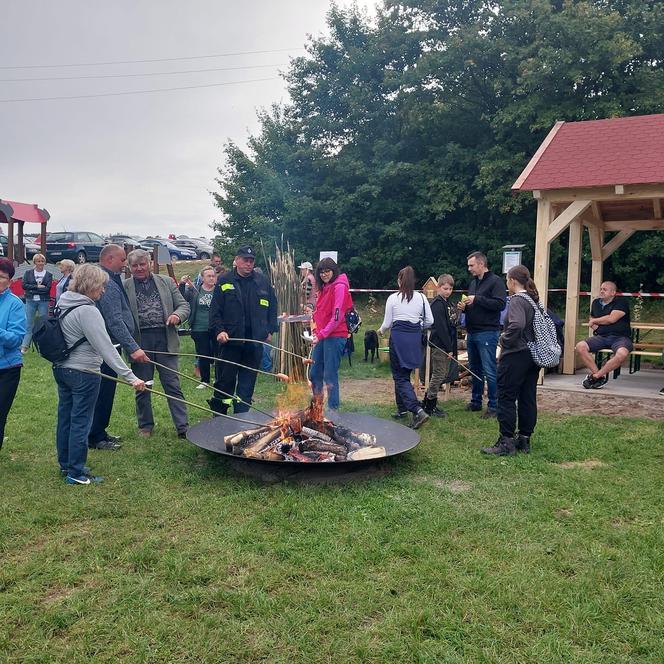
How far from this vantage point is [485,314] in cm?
670

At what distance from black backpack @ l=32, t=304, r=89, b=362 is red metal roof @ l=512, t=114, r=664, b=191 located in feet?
20.4

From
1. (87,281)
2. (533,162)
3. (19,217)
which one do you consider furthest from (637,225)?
(19,217)

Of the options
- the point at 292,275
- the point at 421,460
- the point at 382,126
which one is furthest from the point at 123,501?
the point at 382,126

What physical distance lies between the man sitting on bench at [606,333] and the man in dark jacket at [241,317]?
4.70 meters

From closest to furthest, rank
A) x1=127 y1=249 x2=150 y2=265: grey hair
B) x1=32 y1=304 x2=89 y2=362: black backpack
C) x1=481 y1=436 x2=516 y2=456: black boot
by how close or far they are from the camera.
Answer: x1=32 y1=304 x2=89 y2=362: black backpack
x1=481 y1=436 x2=516 y2=456: black boot
x1=127 y1=249 x2=150 y2=265: grey hair

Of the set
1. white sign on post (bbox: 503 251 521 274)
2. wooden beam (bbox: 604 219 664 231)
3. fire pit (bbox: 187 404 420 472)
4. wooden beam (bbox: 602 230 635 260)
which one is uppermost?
wooden beam (bbox: 604 219 664 231)

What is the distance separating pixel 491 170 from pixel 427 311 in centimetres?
1328

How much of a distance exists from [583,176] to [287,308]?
4.61 metres

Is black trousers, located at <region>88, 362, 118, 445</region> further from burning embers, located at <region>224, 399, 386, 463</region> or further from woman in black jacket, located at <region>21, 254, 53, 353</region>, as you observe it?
woman in black jacket, located at <region>21, 254, 53, 353</region>

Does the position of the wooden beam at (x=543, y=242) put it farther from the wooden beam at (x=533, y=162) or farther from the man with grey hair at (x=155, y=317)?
the man with grey hair at (x=155, y=317)


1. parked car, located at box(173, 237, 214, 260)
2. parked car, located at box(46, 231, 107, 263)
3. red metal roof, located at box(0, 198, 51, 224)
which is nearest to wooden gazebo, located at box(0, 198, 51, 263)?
red metal roof, located at box(0, 198, 51, 224)

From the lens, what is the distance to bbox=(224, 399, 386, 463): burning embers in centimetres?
461

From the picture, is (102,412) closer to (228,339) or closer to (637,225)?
(228,339)

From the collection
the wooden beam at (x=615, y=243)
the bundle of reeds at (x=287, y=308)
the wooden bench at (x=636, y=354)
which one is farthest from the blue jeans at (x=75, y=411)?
the wooden beam at (x=615, y=243)
